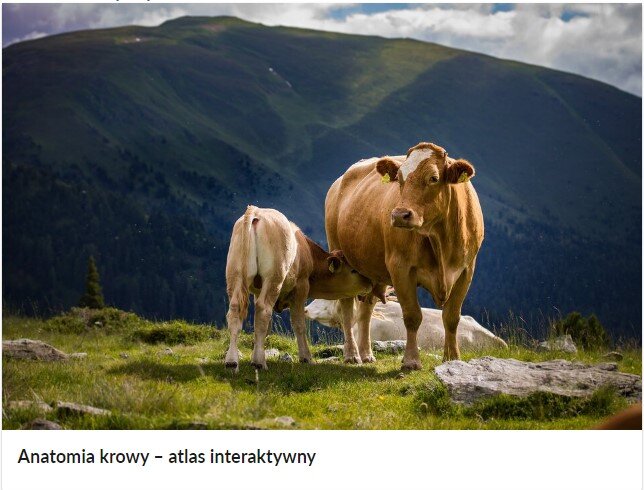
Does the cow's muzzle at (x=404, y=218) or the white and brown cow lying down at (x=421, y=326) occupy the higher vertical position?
the cow's muzzle at (x=404, y=218)

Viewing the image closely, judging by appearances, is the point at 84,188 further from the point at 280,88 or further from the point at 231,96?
the point at 280,88

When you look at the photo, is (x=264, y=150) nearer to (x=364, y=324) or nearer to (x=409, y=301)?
(x=364, y=324)

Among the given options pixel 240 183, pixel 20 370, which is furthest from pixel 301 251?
pixel 240 183

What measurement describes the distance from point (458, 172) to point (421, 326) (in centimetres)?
714

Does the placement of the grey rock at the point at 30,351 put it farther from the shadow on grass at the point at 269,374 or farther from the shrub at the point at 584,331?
the shrub at the point at 584,331

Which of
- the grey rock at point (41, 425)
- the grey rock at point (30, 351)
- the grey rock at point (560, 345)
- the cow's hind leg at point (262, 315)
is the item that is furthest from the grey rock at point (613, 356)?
the grey rock at point (41, 425)

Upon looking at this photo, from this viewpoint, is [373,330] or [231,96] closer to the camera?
[373,330]

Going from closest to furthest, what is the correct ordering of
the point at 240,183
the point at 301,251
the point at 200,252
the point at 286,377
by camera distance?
the point at 286,377
the point at 301,251
the point at 200,252
the point at 240,183

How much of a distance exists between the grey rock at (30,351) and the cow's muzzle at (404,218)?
236 inches

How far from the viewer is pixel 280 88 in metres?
177

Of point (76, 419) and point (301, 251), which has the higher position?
point (301, 251)

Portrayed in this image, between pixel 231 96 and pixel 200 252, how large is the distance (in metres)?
75.3

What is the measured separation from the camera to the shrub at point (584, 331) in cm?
1878

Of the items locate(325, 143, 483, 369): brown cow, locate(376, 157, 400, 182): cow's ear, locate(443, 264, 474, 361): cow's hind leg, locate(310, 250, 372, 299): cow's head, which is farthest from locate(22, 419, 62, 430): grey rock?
locate(443, 264, 474, 361): cow's hind leg
